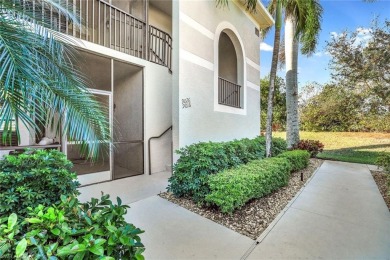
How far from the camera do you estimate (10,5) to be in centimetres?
220

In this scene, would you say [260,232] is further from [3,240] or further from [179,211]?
[3,240]

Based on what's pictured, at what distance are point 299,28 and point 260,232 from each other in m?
A: 7.02

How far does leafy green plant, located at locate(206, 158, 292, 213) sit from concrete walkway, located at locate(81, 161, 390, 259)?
451 mm

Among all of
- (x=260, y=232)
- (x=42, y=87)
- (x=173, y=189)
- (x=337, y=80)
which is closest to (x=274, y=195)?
(x=260, y=232)

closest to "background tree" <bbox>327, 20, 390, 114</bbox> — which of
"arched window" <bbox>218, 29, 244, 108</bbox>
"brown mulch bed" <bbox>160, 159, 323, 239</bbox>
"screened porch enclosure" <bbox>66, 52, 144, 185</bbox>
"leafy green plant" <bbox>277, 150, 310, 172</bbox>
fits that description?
"leafy green plant" <bbox>277, 150, 310, 172</bbox>

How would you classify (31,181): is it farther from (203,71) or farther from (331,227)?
(203,71)

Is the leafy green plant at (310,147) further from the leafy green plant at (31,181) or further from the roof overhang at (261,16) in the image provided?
the leafy green plant at (31,181)

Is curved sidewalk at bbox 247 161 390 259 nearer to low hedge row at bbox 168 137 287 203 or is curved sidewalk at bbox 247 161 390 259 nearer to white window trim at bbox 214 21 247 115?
low hedge row at bbox 168 137 287 203

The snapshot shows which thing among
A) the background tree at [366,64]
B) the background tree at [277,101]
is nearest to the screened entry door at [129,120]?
the background tree at [366,64]

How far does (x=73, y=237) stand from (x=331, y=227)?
408 cm

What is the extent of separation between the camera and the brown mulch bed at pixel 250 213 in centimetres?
376

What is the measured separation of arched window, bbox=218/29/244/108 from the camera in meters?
8.67

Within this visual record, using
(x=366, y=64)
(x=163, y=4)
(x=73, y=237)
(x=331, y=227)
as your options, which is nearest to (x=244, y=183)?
(x=331, y=227)

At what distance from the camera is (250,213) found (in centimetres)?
426
